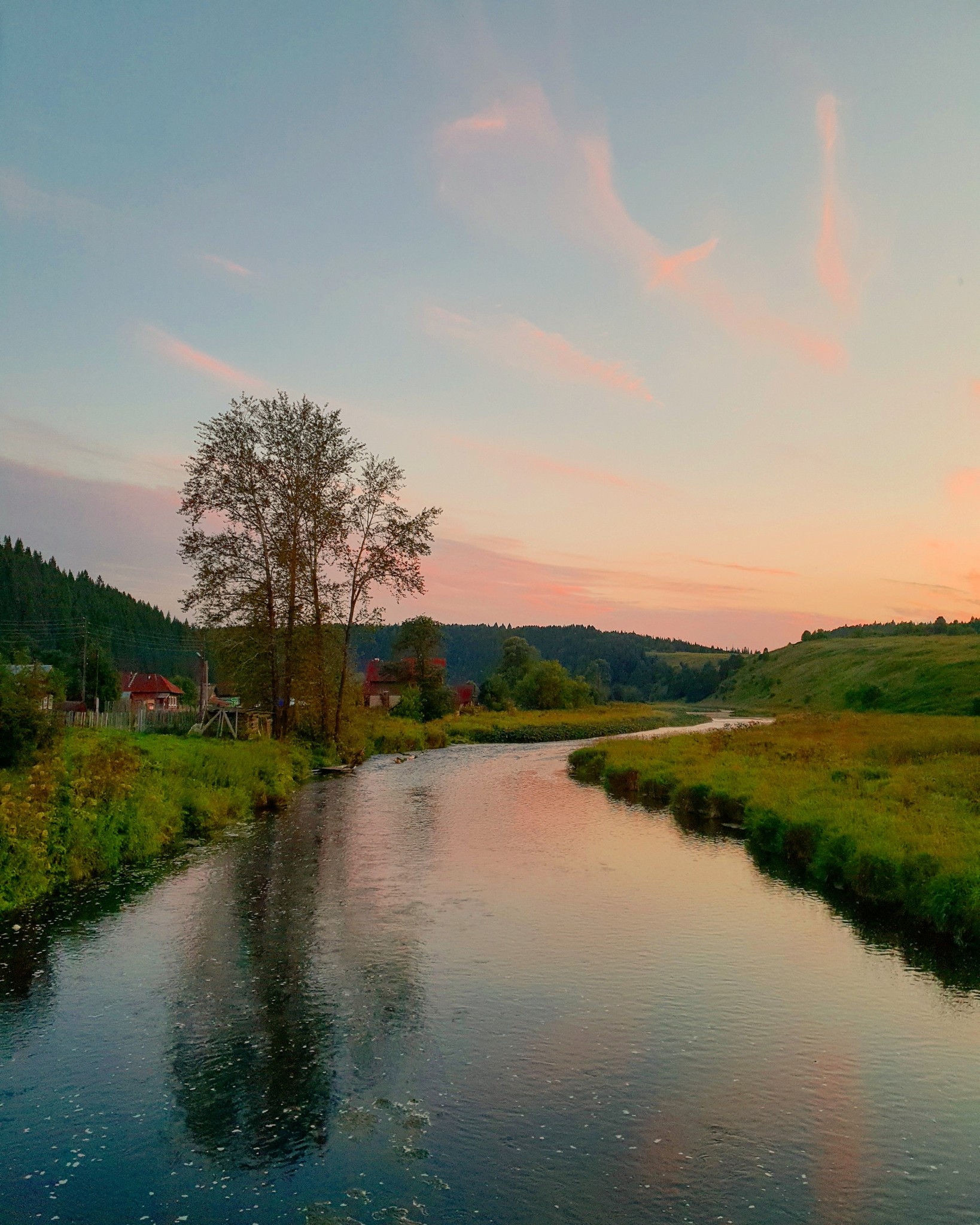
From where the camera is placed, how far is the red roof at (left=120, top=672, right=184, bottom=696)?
113750 mm

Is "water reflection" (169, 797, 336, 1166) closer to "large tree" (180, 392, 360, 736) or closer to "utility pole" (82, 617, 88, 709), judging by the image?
"large tree" (180, 392, 360, 736)

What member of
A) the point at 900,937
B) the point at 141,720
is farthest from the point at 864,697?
the point at 900,937

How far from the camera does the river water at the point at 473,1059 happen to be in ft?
28.9

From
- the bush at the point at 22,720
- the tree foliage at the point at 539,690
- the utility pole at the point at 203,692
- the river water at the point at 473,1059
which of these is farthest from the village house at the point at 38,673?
the tree foliage at the point at 539,690

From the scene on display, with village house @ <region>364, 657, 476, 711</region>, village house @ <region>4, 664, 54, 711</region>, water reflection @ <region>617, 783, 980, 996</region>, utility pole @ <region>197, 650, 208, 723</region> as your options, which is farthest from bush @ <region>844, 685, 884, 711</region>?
village house @ <region>4, 664, 54, 711</region>

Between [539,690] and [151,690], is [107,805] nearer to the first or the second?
[151,690]

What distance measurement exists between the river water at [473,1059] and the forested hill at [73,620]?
344ft

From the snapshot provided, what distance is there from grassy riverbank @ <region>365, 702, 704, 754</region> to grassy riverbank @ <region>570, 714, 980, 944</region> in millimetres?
18492

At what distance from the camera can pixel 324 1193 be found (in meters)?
8.66

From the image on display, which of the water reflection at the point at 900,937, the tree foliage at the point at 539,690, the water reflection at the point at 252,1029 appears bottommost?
the water reflection at the point at 252,1029

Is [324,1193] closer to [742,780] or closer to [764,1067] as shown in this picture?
[764,1067]

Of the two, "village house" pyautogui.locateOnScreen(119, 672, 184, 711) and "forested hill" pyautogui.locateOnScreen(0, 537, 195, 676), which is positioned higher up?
"forested hill" pyautogui.locateOnScreen(0, 537, 195, 676)

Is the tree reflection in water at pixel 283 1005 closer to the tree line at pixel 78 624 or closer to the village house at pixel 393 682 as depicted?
the village house at pixel 393 682

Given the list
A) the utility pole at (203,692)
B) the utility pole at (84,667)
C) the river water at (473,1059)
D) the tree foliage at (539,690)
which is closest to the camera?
the river water at (473,1059)
